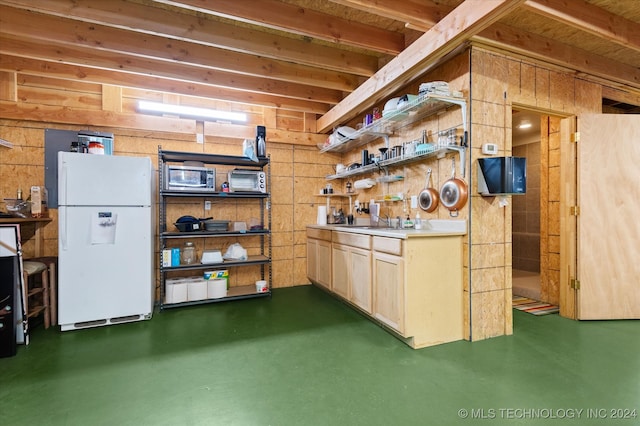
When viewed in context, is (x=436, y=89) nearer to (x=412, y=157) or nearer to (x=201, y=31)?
(x=412, y=157)

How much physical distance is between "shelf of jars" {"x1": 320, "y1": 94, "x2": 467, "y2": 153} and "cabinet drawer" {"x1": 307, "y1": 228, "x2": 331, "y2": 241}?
1306 millimetres

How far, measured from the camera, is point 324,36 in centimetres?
260

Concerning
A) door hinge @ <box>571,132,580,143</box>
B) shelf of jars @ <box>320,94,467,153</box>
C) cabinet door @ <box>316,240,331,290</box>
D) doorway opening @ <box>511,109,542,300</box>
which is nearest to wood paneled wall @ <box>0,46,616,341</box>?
shelf of jars @ <box>320,94,467,153</box>

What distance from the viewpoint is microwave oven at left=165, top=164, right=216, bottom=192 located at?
3.78 m

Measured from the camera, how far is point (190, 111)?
13.5ft

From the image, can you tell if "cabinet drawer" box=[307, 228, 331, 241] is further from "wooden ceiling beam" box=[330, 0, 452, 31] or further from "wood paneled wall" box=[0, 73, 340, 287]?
"wooden ceiling beam" box=[330, 0, 452, 31]

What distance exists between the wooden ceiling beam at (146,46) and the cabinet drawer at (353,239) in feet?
6.24

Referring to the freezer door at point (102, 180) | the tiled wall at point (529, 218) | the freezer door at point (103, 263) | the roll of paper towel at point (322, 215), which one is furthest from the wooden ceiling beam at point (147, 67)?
the tiled wall at point (529, 218)

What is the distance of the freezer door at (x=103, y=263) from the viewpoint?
3016 mm

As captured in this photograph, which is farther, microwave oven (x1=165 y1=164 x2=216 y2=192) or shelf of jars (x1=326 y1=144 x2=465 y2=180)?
microwave oven (x1=165 y1=164 x2=216 y2=192)

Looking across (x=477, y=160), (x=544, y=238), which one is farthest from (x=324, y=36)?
(x=544, y=238)

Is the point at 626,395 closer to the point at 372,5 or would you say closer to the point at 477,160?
the point at 477,160

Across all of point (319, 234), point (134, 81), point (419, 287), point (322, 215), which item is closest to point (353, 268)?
point (419, 287)

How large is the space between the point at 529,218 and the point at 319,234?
4.41 m
